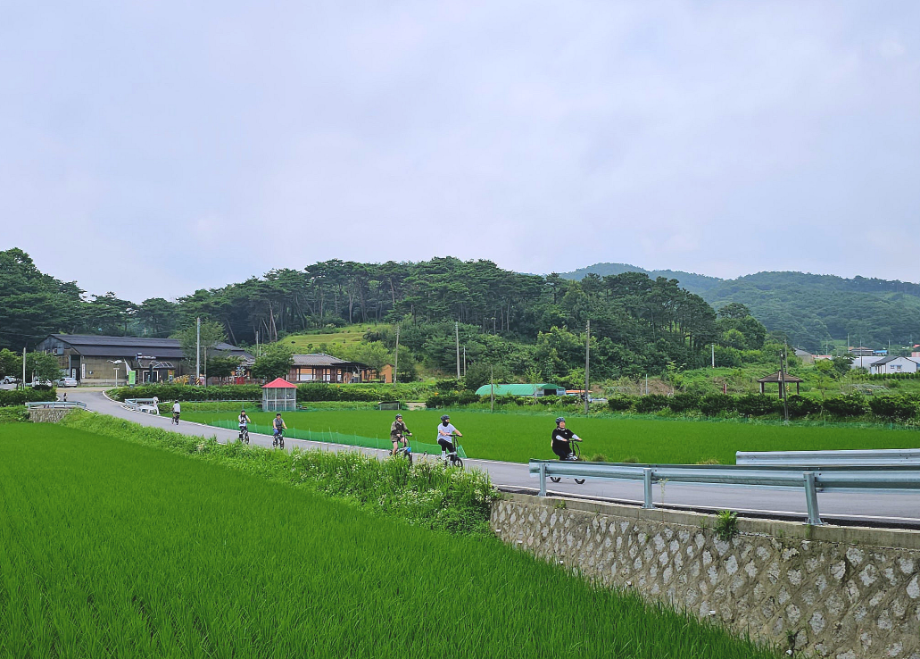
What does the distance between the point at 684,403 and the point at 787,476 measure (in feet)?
116

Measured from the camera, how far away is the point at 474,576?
283 inches

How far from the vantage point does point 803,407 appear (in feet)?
107

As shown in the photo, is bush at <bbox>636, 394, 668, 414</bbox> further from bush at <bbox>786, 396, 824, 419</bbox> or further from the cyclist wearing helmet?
the cyclist wearing helmet

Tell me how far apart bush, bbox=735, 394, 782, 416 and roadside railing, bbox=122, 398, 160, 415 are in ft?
121

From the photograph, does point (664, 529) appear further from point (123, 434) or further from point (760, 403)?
point (760, 403)

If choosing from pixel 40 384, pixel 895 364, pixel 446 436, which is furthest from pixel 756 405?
pixel 895 364

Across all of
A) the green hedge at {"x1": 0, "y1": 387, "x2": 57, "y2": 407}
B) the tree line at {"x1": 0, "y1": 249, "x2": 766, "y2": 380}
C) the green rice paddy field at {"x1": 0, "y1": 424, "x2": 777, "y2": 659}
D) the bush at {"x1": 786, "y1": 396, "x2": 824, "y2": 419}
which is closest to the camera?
the green rice paddy field at {"x1": 0, "y1": 424, "x2": 777, "y2": 659}

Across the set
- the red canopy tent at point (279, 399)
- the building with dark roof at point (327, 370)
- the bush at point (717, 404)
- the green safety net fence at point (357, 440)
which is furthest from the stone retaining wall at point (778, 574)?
the building with dark roof at point (327, 370)

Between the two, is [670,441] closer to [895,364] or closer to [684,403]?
[684,403]

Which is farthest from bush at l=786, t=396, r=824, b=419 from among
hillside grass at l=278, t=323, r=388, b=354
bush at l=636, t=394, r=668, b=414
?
hillside grass at l=278, t=323, r=388, b=354

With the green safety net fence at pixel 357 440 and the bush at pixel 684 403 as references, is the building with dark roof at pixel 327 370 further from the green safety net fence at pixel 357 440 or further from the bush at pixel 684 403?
the bush at pixel 684 403

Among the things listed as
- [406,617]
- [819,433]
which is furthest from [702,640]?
[819,433]

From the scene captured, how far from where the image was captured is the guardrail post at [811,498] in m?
5.83

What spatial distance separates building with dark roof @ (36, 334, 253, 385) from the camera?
70812 mm
